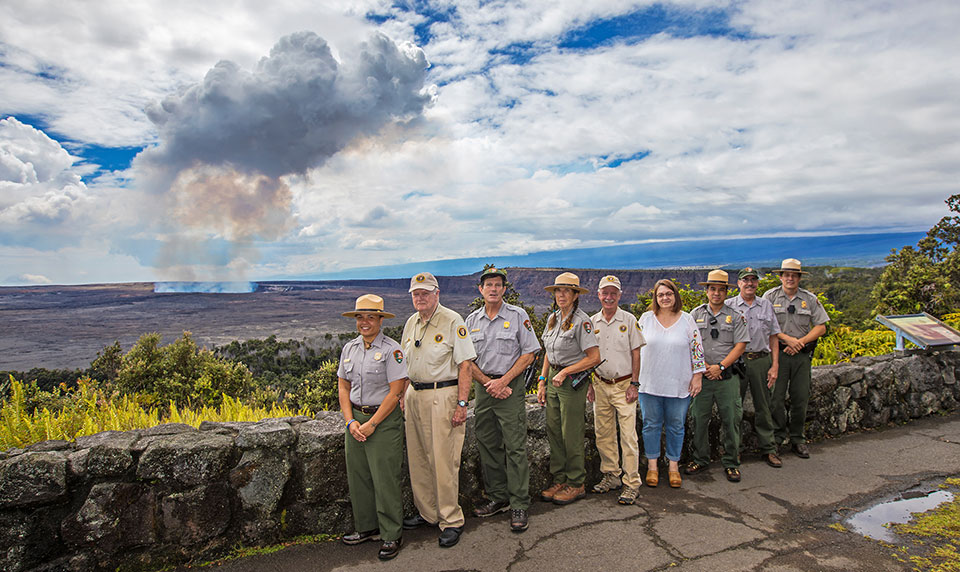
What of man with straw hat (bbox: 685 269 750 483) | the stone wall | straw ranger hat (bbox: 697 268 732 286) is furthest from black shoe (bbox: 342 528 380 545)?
straw ranger hat (bbox: 697 268 732 286)

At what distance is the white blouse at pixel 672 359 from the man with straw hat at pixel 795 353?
60.5 inches

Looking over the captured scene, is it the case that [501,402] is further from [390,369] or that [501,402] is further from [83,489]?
[83,489]

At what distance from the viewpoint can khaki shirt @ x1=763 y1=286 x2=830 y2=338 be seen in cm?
579

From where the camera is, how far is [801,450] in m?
5.79

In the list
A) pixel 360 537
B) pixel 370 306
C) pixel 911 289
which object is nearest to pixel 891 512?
pixel 360 537

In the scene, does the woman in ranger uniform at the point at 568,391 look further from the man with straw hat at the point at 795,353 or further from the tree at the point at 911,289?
the tree at the point at 911,289

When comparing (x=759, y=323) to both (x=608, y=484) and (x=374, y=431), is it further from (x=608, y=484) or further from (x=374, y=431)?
(x=374, y=431)

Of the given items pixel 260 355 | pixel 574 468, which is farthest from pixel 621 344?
pixel 260 355

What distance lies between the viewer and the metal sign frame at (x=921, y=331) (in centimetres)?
736

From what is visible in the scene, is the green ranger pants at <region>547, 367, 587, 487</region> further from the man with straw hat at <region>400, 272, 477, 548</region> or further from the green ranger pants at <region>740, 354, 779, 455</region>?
the green ranger pants at <region>740, 354, 779, 455</region>

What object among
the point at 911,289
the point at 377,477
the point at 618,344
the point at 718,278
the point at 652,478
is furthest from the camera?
the point at 911,289

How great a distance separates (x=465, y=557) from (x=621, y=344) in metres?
2.28

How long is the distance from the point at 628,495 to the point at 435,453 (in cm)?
181

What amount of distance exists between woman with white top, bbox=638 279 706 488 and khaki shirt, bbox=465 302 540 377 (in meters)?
1.25
